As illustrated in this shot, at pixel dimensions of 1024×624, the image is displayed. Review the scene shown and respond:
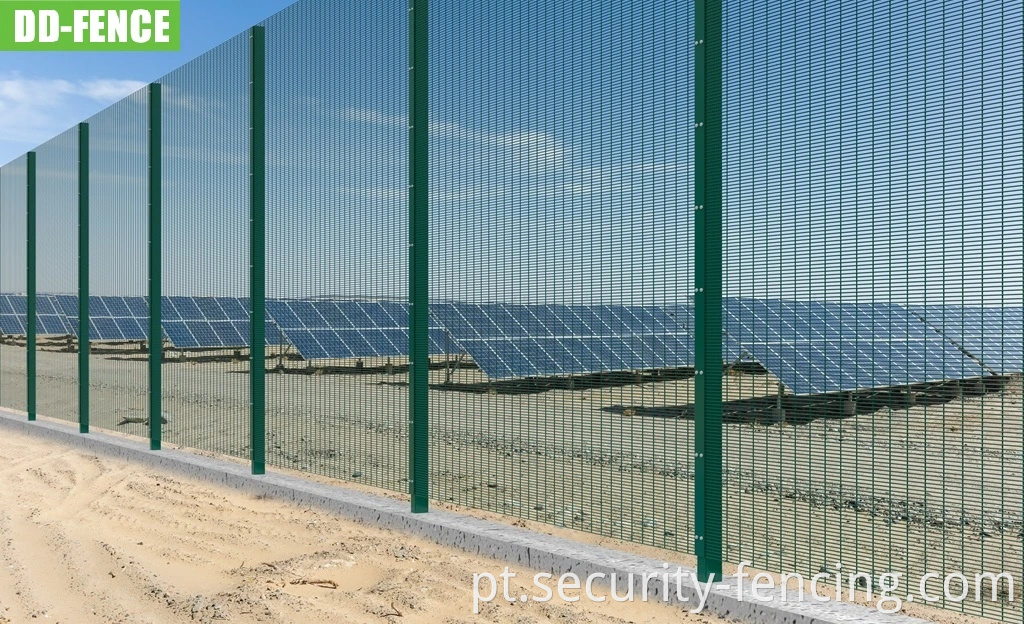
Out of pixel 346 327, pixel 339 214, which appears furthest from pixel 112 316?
pixel 339 214

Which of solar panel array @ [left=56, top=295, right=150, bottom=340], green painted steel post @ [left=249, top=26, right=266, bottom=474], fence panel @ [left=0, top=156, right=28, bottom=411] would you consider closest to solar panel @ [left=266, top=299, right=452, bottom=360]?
green painted steel post @ [left=249, top=26, right=266, bottom=474]

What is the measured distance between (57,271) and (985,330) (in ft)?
34.4

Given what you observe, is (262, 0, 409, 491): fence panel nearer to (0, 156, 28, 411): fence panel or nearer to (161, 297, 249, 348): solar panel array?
(161, 297, 249, 348): solar panel array

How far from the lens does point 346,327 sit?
818cm

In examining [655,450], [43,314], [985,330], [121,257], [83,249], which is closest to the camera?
[985,330]

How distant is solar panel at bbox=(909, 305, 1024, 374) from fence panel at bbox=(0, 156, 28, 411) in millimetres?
11080

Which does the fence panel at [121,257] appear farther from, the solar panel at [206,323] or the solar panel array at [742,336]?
the solar panel array at [742,336]

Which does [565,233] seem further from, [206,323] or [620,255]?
[206,323]

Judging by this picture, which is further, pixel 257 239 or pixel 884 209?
pixel 257 239

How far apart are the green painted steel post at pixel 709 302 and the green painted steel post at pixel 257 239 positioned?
4.13 m

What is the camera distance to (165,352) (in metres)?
9.04

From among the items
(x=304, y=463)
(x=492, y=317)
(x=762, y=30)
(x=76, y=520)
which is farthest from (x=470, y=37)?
(x=76, y=520)

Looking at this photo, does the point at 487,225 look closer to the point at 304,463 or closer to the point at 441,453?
the point at 441,453

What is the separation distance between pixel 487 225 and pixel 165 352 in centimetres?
480
